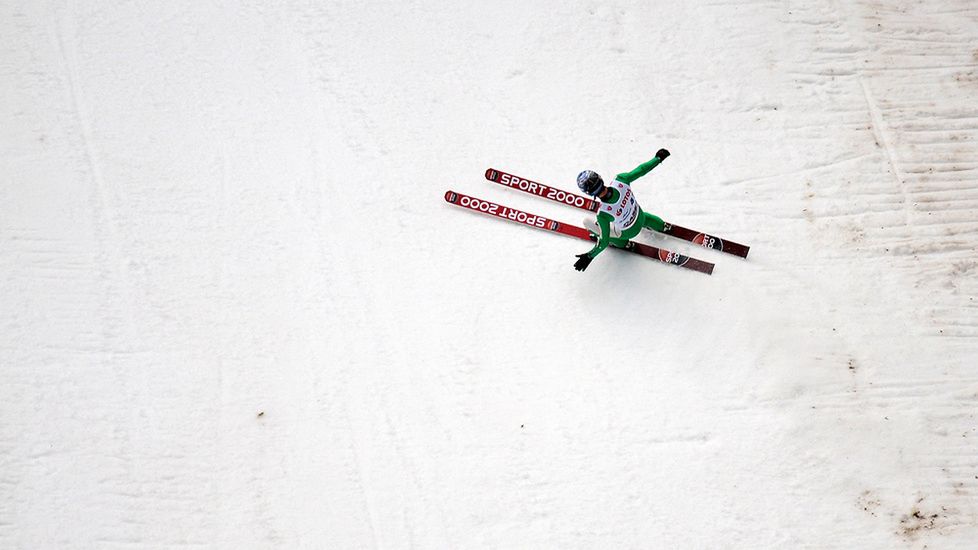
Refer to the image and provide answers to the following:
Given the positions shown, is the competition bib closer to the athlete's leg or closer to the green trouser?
the green trouser

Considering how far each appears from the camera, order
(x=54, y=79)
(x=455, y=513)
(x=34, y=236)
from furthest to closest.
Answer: (x=54, y=79)
(x=34, y=236)
(x=455, y=513)

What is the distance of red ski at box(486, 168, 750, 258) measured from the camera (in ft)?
30.6

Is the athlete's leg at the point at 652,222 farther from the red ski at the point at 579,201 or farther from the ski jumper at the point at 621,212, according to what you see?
the red ski at the point at 579,201

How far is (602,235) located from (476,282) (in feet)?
4.68

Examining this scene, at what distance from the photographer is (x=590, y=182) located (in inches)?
323

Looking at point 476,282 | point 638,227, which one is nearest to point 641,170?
point 638,227

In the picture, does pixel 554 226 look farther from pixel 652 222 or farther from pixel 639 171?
pixel 639 171

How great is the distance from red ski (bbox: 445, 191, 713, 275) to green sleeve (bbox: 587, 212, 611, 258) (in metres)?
0.61

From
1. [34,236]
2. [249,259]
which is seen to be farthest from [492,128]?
[34,236]

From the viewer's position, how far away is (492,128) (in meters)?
10.3

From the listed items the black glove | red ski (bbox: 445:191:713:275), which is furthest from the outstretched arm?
red ski (bbox: 445:191:713:275)

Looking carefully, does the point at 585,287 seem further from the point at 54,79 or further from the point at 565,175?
the point at 54,79

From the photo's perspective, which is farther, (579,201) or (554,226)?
(579,201)

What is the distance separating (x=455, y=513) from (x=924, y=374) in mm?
4482
